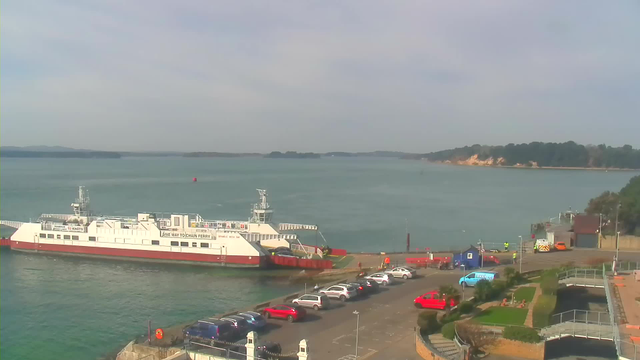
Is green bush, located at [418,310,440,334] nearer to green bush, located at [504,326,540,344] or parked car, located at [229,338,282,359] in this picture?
green bush, located at [504,326,540,344]

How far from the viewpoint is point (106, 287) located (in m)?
30.4

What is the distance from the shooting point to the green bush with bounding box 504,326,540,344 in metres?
13.6

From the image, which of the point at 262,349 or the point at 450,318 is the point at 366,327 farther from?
the point at 262,349

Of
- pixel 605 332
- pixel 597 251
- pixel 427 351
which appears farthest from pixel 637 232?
pixel 427 351

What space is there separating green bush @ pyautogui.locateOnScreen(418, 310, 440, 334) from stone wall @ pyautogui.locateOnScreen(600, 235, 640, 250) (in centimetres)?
2025

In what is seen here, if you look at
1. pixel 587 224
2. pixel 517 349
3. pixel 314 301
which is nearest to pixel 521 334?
pixel 517 349

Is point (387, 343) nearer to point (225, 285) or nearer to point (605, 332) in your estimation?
point (605, 332)

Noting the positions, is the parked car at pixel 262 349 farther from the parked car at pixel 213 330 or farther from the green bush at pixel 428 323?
the green bush at pixel 428 323

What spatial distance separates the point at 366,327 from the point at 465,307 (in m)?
3.22

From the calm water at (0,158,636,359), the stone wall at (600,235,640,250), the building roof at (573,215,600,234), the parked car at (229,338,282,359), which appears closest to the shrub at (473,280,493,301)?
the parked car at (229,338,282,359)

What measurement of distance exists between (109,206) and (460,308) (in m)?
61.6

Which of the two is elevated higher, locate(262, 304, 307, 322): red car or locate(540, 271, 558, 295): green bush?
locate(540, 271, 558, 295): green bush

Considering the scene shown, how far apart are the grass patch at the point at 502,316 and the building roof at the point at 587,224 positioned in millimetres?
16825

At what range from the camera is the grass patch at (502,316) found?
1584cm
